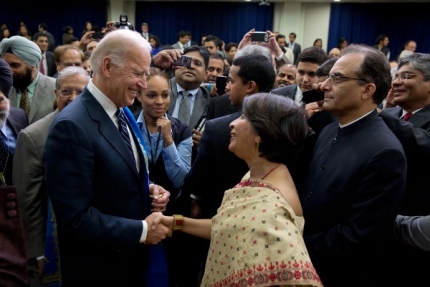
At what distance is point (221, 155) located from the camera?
176 cm

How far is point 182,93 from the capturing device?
2791 mm

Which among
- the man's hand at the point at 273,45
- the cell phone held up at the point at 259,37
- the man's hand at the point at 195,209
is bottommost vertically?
the man's hand at the point at 195,209

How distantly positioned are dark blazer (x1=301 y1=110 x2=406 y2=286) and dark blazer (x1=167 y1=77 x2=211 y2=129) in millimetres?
1232

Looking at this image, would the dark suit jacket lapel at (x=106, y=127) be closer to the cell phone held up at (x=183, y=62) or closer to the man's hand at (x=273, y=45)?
the cell phone held up at (x=183, y=62)

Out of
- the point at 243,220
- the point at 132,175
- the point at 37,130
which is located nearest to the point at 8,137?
the point at 37,130

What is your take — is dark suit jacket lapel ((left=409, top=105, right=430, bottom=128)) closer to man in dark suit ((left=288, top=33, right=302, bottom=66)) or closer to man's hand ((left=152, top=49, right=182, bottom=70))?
man's hand ((left=152, top=49, right=182, bottom=70))

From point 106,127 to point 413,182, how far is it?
1433mm

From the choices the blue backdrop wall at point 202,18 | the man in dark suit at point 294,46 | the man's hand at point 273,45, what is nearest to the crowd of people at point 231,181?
the man's hand at point 273,45

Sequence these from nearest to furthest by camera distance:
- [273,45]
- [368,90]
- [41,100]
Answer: [368,90]
[41,100]
[273,45]

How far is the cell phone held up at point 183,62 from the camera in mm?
2564

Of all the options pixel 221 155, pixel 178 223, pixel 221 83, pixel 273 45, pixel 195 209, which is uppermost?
pixel 273 45

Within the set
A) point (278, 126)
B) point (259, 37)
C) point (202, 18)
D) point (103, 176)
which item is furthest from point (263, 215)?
point (202, 18)

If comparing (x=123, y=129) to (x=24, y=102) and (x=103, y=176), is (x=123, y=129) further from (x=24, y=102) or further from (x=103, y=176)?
(x=24, y=102)

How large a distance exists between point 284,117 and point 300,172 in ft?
1.92
